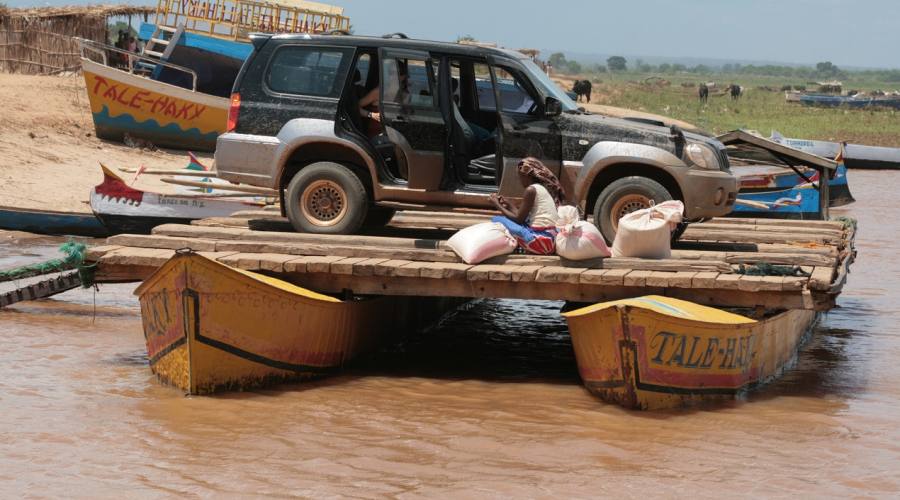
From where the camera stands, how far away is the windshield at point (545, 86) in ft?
36.2

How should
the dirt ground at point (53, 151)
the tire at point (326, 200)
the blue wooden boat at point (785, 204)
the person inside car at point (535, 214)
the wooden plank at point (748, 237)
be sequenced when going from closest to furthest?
the person inside car at point (535, 214) < the tire at point (326, 200) < the wooden plank at point (748, 237) < the dirt ground at point (53, 151) < the blue wooden boat at point (785, 204)

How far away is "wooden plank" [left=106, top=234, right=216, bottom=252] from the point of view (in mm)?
10484

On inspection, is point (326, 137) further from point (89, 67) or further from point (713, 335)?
point (89, 67)

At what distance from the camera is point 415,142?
1095cm

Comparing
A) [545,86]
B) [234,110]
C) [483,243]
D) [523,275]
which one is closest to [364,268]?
[483,243]

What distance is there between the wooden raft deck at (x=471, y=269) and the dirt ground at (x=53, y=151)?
9180 millimetres

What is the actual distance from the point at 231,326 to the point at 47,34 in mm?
23572

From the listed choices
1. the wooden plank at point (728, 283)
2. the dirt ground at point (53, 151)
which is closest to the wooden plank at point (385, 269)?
the wooden plank at point (728, 283)

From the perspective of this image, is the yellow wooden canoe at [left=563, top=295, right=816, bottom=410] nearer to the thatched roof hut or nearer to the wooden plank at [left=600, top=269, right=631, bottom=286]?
the wooden plank at [left=600, top=269, right=631, bottom=286]

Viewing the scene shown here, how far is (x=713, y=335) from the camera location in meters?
9.19

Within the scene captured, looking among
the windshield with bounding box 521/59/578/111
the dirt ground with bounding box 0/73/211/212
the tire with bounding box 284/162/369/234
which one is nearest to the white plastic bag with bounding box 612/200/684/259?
the windshield with bounding box 521/59/578/111

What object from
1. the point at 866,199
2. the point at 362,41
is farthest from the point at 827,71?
the point at 362,41

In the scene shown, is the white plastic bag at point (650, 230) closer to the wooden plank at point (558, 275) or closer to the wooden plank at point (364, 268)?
the wooden plank at point (558, 275)

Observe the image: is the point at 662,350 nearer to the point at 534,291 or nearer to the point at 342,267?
the point at 534,291
